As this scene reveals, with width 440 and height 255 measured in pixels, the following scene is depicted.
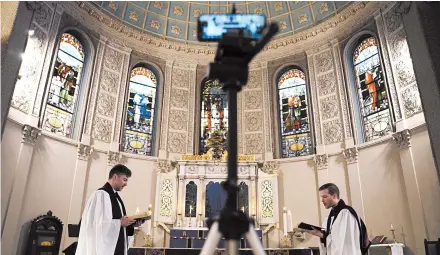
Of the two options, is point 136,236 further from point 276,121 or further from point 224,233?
point 224,233

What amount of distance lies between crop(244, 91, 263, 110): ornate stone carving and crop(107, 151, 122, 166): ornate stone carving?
520cm

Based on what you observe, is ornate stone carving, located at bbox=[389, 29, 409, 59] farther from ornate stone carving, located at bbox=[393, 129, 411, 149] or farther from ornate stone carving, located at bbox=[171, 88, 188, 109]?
ornate stone carving, located at bbox=[171, 88, 188, 109]

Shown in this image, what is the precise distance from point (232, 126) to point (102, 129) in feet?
35.9

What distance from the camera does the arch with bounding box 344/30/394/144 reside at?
36.7 feet

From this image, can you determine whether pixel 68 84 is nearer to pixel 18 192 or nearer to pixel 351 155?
pixel 18 192

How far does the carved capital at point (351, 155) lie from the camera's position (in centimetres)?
1095

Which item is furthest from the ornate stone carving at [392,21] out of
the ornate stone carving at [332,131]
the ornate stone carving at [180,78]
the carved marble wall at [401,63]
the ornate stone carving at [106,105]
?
the ornate stone carving at [106,105]

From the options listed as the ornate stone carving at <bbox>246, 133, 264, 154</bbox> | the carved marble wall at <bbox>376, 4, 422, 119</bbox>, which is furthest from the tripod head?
the ornate stone carving at <bbox>246, 133, 264, 154</bbox>

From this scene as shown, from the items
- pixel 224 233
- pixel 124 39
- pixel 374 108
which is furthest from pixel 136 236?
pixel 224 233

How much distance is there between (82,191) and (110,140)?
2.04m

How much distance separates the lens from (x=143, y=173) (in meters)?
12.0

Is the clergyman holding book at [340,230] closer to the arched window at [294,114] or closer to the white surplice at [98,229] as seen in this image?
the white surplice at [98,229]

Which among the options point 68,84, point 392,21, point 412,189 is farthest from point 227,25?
point 68,84

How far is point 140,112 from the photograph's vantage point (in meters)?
13.3
